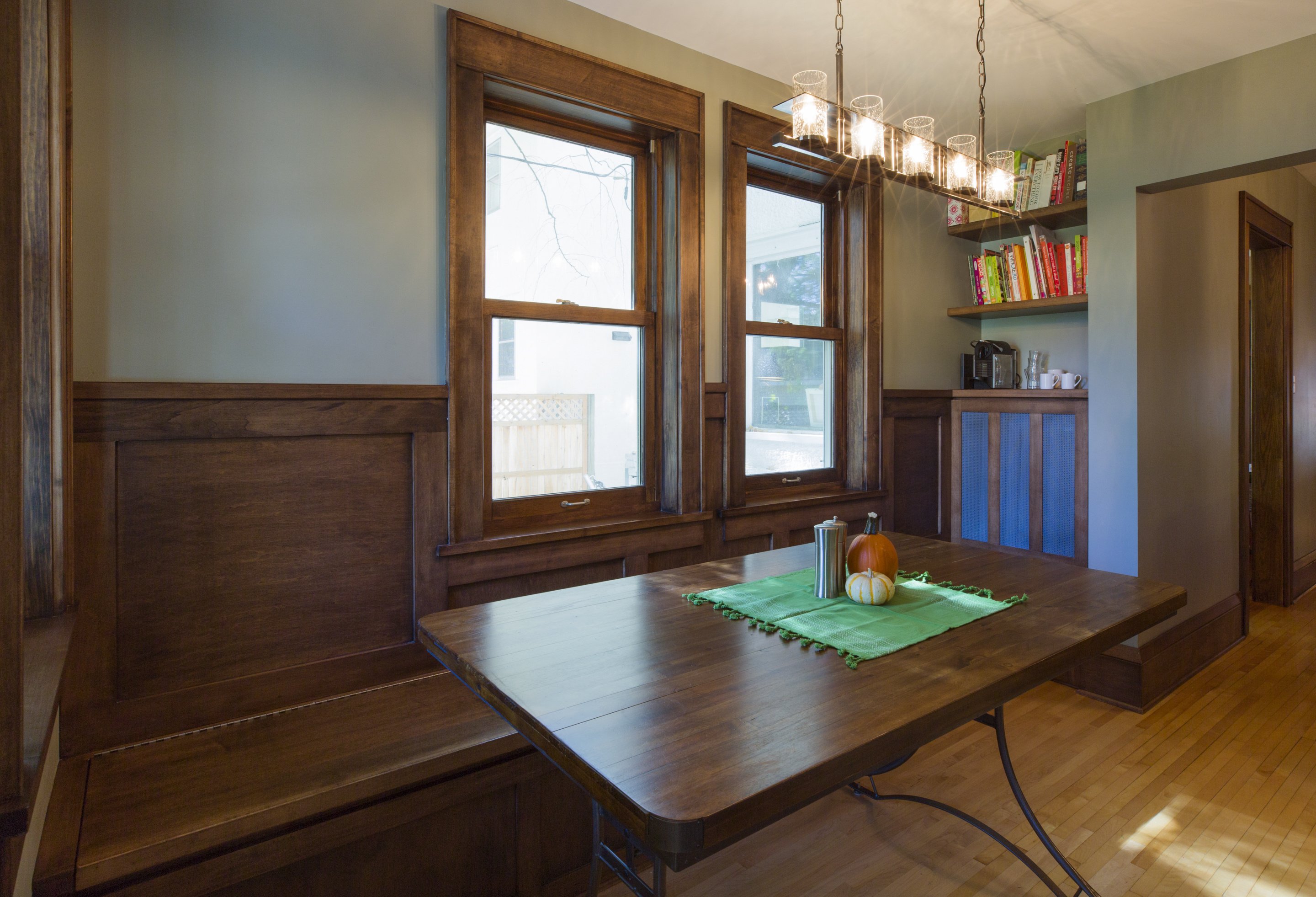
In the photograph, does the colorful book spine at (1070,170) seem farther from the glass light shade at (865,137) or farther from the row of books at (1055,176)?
the glass light shade at (865,137)

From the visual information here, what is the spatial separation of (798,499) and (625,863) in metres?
2.05

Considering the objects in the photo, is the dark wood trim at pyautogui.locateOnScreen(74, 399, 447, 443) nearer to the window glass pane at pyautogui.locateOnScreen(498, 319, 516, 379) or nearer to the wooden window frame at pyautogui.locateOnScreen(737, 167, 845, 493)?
the window glass pane at pyautogui.locateOnScreen(498, 319, 516, 379)

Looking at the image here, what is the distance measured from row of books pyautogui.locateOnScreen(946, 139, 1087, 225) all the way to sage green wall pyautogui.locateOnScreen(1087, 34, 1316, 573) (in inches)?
5.2

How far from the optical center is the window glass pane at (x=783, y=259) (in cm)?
328

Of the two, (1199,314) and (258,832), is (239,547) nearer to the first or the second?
(258,832)

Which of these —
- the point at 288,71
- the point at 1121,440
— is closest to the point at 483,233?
the point at 288,71

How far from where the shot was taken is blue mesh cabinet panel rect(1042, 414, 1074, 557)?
11.2ft

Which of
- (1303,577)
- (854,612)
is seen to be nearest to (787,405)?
(854,612)

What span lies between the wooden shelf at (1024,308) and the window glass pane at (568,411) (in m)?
2.02

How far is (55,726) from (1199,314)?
4.56m

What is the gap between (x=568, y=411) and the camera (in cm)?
269

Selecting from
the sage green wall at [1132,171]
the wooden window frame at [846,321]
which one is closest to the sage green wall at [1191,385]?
the sage green wall at [1132,171]

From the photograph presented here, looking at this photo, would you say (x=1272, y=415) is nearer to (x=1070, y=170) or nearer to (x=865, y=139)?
(x=1070, y=170)

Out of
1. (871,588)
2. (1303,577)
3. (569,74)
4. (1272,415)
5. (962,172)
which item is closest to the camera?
(871,588)
